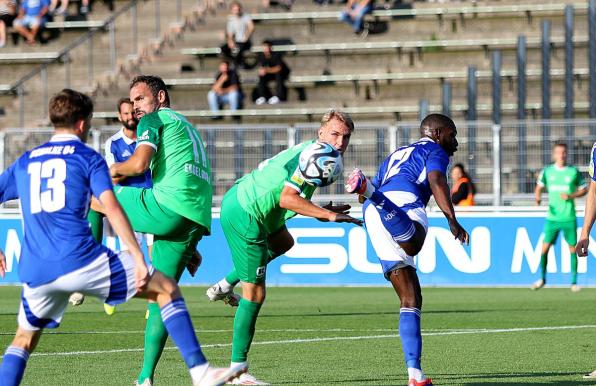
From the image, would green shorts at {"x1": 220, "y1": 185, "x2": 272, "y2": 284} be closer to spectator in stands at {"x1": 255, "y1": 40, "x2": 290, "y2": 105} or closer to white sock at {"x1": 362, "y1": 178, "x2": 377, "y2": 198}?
white sock at {"x1": 362, "y1": 178, "x2": 377, "y2": 198}

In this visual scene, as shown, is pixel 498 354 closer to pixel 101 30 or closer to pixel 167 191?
pixel 167 191

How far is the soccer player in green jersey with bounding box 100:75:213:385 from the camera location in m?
8.77

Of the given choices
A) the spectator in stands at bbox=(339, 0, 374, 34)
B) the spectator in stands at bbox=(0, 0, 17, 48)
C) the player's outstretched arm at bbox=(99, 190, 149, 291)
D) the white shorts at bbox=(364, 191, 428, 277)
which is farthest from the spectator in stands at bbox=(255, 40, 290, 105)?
the player's outstretched arm at bbox=(99, 190, 149, 291)

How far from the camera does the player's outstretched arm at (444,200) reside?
884cm

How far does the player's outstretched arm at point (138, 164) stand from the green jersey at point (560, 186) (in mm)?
11960

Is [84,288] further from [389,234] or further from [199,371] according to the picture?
[389,234]

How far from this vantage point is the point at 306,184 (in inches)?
348

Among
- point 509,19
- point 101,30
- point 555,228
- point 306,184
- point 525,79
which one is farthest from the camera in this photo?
point 101,30

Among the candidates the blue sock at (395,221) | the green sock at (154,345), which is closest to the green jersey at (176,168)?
the green sock at (154,345)

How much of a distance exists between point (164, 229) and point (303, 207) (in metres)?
1.04

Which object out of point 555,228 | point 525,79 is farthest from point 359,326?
point 525,79

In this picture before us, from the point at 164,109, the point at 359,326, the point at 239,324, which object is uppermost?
the point at 164,109

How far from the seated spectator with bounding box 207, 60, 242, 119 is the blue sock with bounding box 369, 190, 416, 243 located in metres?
18.6

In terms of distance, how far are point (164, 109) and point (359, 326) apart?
535cm
